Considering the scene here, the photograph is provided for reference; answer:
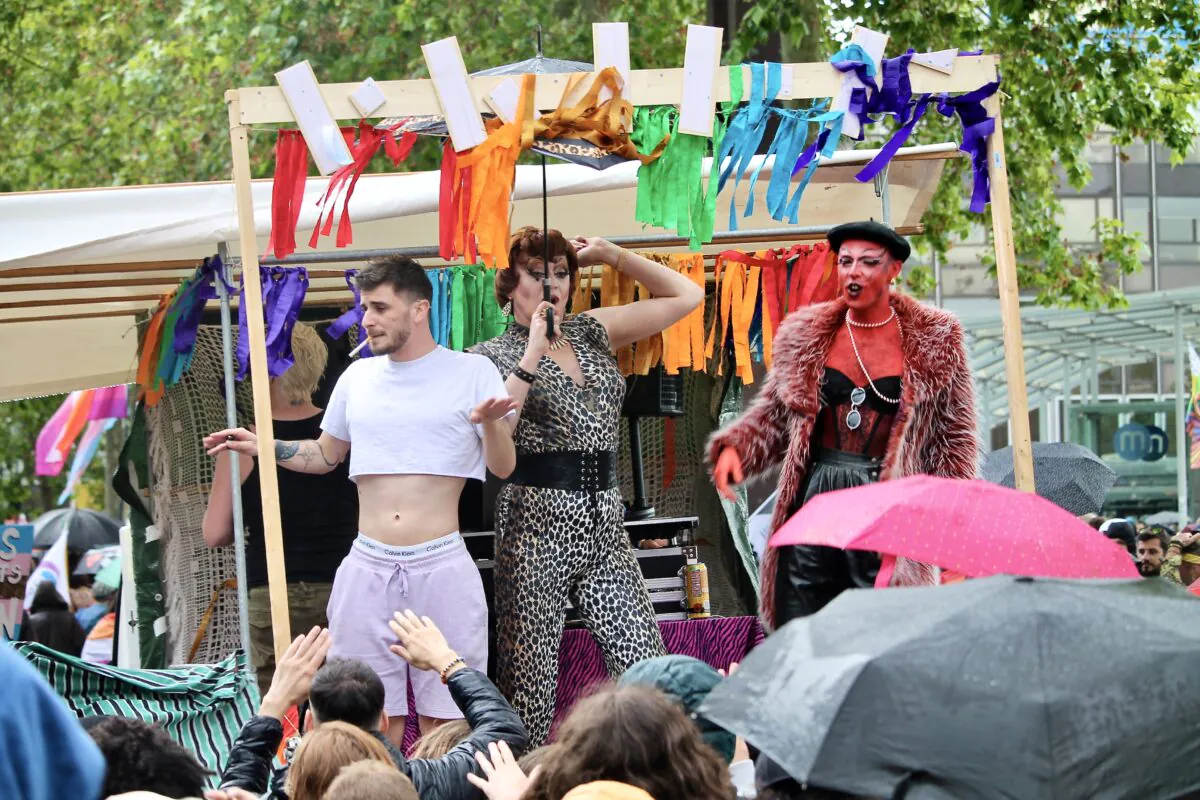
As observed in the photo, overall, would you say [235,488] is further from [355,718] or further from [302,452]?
[355,718]

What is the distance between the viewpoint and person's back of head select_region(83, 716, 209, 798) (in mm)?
3188

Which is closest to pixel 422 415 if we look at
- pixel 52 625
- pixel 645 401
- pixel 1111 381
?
pixel 645 401

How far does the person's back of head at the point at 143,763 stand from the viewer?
319cm

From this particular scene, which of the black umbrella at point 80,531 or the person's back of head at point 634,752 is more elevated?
the person's back of head at point 634,752

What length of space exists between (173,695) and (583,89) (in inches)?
93.2

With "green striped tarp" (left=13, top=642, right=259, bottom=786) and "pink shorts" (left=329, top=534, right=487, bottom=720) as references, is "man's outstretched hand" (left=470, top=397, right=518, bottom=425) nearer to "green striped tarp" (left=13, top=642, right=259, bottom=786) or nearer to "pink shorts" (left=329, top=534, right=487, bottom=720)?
"pink shorts" (left=329, top=534, right=487, bottom=720)

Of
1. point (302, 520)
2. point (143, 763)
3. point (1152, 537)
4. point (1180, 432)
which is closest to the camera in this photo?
point (143, 763)

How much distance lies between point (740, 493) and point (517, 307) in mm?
2741

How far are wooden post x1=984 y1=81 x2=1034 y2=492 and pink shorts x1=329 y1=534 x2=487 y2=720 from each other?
5.83 feet

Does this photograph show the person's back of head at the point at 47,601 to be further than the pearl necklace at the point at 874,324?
Yes

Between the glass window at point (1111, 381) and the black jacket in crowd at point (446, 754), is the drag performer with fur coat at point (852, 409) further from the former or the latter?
the glass window at point (1111, 381)

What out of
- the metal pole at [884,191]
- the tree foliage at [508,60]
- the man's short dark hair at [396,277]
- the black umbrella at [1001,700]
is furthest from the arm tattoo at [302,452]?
the tree foliage at [508,60]

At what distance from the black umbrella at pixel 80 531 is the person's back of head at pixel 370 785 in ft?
46.8

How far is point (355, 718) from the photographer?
3.99 metres
